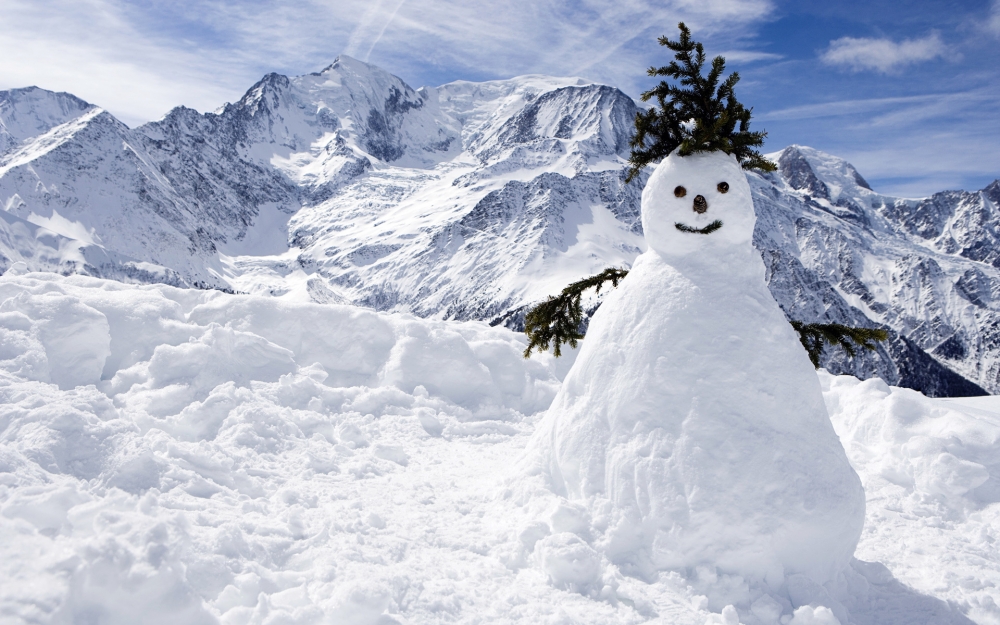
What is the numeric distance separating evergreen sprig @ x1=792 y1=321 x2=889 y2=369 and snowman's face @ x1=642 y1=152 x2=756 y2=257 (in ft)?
4.29

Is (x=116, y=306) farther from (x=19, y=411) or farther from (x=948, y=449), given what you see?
(x=948, y=449)

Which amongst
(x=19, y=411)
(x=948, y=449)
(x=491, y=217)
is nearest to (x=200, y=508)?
(x=19, y=411)

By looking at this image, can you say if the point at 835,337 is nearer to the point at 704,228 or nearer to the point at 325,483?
the point at 704,228

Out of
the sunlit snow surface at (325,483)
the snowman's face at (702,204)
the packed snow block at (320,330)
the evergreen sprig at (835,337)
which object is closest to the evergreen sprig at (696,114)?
the snowman's face at (702,204)

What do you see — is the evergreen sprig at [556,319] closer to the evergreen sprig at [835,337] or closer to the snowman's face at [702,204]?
the snowman's face at [702,204]


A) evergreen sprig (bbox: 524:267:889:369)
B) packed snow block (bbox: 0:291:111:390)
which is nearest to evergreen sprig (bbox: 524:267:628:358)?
evergreen sprig (bbox: 524:267:889:369)

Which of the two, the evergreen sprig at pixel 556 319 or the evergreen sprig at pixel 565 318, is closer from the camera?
the evergreen sprig at pixel 565 318

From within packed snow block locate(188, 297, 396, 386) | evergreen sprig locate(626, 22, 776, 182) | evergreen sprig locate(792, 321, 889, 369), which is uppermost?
evergreen sprig locate(626, 22, 776, 182)

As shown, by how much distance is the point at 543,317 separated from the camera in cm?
778

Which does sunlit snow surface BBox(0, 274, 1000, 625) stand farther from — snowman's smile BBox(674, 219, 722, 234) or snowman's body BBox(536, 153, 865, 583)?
snowman's smile BBox(674, 219, 722, 234)

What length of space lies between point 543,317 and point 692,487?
3281 millimetres

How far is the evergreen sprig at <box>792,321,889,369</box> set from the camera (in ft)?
19.6

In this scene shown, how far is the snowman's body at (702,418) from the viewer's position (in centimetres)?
487

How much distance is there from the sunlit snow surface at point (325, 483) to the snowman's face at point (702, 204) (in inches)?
107
